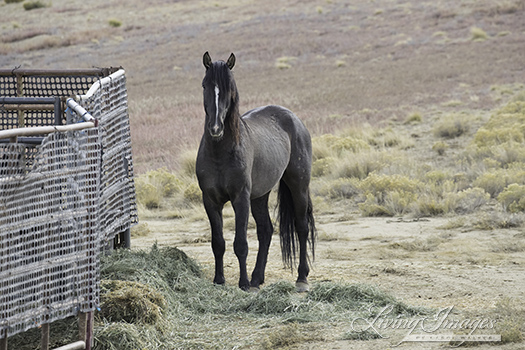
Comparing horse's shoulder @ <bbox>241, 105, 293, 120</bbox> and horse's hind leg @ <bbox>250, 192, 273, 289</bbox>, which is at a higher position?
horse's shoulder @ <bbox>241, 105, 293, 120</bbox>

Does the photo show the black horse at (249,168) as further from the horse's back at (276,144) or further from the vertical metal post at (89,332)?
the vertical metal post at (89,332)

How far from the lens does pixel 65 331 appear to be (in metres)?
4.91

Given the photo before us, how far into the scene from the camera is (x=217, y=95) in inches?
238

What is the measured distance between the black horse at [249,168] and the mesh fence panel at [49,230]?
1873 millimetres

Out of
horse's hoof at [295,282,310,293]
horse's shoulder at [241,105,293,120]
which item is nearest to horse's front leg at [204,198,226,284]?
horse's hoof at [295,282,310,293]

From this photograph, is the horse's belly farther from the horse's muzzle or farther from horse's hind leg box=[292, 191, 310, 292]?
the horse's muzzle

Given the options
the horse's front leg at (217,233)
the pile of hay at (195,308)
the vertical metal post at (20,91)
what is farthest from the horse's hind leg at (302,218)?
the vertical metal post at (20,91)

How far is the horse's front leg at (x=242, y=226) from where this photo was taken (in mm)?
6660

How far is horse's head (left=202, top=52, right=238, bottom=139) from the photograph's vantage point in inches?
236

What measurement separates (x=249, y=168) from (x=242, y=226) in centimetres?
62

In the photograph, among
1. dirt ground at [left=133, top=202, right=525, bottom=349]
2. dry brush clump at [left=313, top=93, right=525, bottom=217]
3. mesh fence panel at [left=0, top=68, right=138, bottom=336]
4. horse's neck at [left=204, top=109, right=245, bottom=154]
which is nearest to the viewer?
mesh fence panel at [left=0, top=68, right=138, bottom=336]

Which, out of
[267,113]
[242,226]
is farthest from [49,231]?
[267,113]

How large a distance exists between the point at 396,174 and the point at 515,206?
3027mm

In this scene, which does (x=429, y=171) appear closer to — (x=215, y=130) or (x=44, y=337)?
(x=215, y=130)
